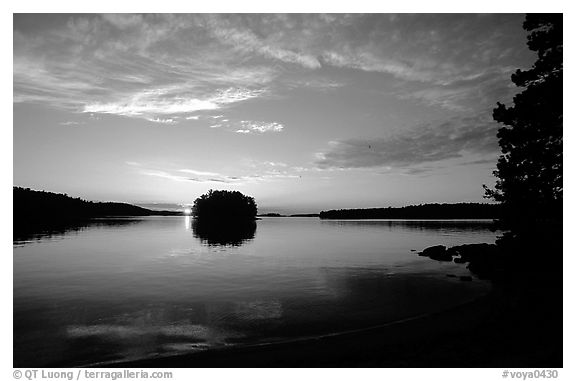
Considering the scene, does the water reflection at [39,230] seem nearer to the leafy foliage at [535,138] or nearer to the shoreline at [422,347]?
the shoreline at [422,347]

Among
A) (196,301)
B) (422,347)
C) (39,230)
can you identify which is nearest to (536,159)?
(422,347)

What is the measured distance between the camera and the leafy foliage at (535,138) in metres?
20.0

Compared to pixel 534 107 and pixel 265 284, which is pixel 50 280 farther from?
pixel 534 107

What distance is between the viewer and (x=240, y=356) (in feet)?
37.9

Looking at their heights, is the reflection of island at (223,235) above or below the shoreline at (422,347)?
below

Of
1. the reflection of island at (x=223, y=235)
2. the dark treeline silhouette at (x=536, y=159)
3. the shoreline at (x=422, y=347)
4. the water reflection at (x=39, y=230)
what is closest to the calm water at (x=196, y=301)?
the shoreline at (x=422, y=347)

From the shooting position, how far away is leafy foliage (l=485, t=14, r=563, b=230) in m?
20.0

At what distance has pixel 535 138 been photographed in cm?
2255

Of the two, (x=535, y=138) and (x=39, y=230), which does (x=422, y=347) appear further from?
(x=39, y=230)

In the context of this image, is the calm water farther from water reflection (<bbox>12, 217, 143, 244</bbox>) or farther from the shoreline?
water reflection (<bbox>12, 217, 143, 244</bbox>)

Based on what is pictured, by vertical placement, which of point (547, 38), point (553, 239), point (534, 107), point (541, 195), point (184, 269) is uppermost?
point (547, 38)

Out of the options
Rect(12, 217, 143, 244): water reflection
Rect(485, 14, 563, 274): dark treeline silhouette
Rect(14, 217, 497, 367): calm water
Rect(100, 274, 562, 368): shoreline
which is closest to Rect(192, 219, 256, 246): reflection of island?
Rect(14, 217, 497, 367): calm water
